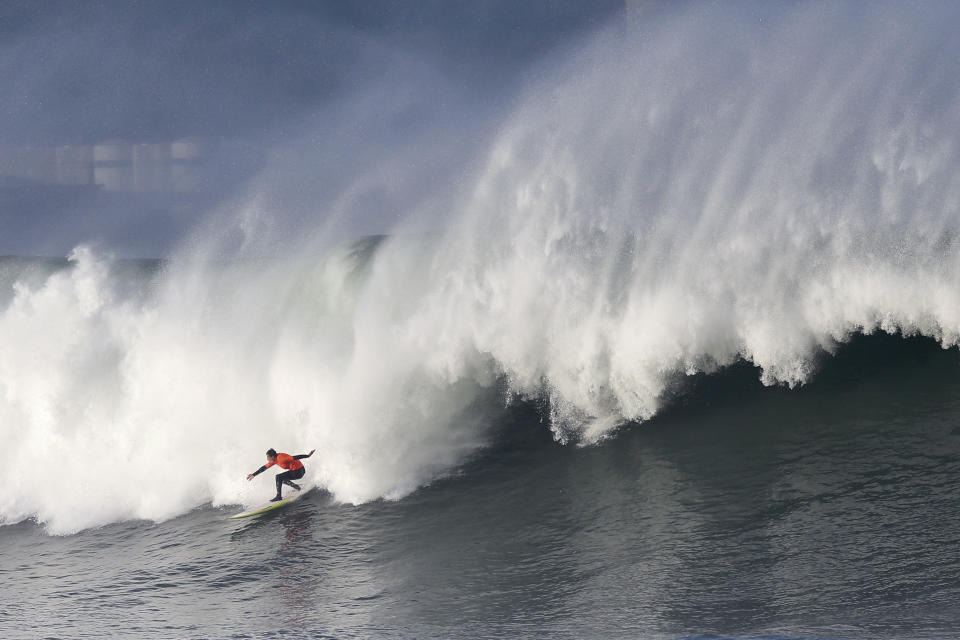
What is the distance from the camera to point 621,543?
9.45 m

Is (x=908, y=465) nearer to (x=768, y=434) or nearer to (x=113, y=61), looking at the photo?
(x=768, y=434)

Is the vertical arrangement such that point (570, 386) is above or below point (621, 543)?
above

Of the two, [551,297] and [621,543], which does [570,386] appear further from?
[621,543]

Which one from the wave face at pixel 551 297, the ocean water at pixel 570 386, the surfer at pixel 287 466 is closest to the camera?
the ocean water at pixel 570 386

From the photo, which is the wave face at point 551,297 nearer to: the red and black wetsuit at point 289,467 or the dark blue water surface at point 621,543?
the red and black wetsuit at point 289,467

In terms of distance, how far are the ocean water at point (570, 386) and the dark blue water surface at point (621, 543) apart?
4 cm

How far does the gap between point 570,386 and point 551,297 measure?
3.97 feet

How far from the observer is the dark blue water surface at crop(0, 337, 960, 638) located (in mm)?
7887

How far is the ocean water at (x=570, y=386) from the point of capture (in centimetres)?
880

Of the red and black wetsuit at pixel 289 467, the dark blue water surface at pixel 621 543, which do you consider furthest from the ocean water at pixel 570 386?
the red and black wetsuit at pixel 289 467

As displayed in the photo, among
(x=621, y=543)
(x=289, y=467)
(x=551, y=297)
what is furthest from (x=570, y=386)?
(x=621, y=543)

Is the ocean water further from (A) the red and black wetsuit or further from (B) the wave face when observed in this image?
(A) the red and black wetsuit

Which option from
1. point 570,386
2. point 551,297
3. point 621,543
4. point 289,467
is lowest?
point 621,543

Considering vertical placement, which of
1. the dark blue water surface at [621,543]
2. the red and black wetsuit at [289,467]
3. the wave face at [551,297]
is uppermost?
the wave face at [551,297]
